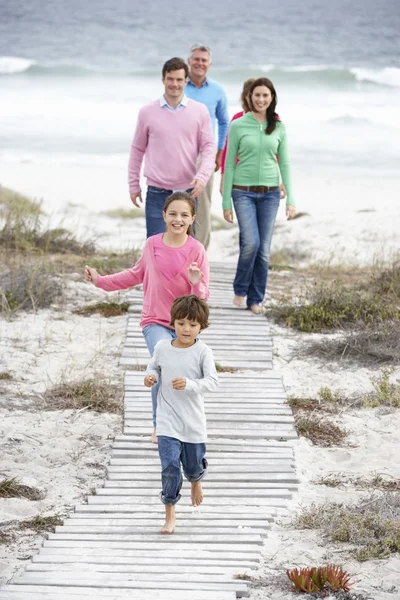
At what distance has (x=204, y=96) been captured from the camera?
28.6 ft

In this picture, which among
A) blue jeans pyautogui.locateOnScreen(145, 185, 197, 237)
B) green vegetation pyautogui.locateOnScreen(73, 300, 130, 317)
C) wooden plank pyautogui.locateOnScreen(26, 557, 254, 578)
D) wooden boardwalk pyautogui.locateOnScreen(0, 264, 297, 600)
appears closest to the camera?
wooden boardwalk pyautogui.locateOnScreen(0, 264, 297, 600)

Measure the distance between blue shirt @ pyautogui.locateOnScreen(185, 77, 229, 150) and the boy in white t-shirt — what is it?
432cm

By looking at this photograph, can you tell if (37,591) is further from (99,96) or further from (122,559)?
(99,96)

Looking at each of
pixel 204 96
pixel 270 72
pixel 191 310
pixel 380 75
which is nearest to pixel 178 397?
pixel 191 310

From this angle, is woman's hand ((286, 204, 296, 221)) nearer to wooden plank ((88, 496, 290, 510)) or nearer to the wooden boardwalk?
the wooden boardwalk

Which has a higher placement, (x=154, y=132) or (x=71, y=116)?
(x=154, y=132)

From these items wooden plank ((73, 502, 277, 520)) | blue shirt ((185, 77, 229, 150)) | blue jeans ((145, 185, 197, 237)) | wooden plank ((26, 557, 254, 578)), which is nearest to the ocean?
blue shirt ((185, 77, 229, 150))

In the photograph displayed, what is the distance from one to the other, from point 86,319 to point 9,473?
10.4 ft

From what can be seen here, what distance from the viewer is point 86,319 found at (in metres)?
8.59

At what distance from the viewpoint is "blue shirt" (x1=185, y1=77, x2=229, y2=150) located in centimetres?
870

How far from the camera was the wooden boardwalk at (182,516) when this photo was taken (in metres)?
4.09

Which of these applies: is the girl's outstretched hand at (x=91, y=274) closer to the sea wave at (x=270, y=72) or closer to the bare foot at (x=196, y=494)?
the bare foot at (x=196, y=494)

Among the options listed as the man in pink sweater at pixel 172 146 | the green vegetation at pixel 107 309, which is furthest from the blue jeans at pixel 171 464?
the green vegetation at pixel 107 309

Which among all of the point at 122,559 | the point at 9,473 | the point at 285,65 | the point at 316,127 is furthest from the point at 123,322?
the point at 285,65
